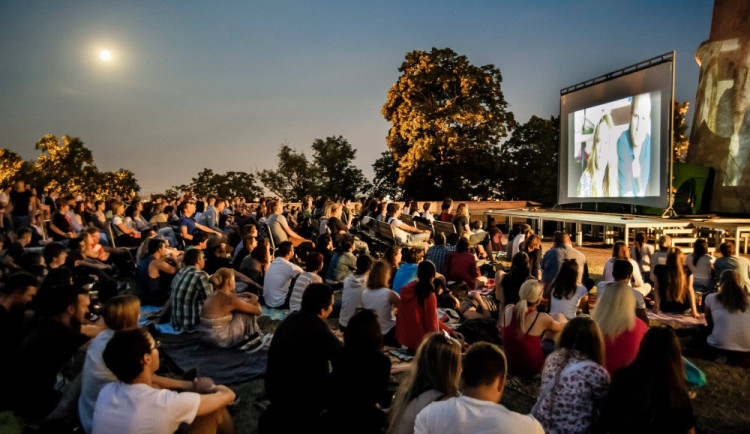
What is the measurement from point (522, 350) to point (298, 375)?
234cm

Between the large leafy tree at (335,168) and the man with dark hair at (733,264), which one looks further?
the large leafy tree at (335,168)

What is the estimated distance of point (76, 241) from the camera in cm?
752

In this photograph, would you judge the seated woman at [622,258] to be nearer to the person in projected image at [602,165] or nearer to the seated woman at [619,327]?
the seated woman at [619,327]

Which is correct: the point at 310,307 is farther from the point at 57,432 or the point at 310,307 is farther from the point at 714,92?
the point at 714,92

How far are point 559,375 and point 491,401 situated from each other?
0.93m

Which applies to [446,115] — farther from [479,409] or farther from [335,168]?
[479,409]

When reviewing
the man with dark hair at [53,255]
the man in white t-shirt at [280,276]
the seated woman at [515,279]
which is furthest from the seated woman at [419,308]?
the man with dark hair at [53,255]

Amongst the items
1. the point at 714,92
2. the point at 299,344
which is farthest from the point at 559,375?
the point at 714,92

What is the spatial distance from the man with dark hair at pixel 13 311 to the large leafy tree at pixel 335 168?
27.8m

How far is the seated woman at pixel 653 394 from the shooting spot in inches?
91.3

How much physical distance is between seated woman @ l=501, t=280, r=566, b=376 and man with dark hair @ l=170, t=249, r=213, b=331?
3.53 m

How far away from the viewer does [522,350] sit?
4.32 meters

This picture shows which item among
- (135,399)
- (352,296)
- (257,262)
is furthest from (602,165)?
(135,399)

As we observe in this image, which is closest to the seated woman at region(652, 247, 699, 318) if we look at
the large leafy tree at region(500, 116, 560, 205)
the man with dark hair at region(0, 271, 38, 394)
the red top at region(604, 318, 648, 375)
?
the red top at region(604, 318, 648, 375)
